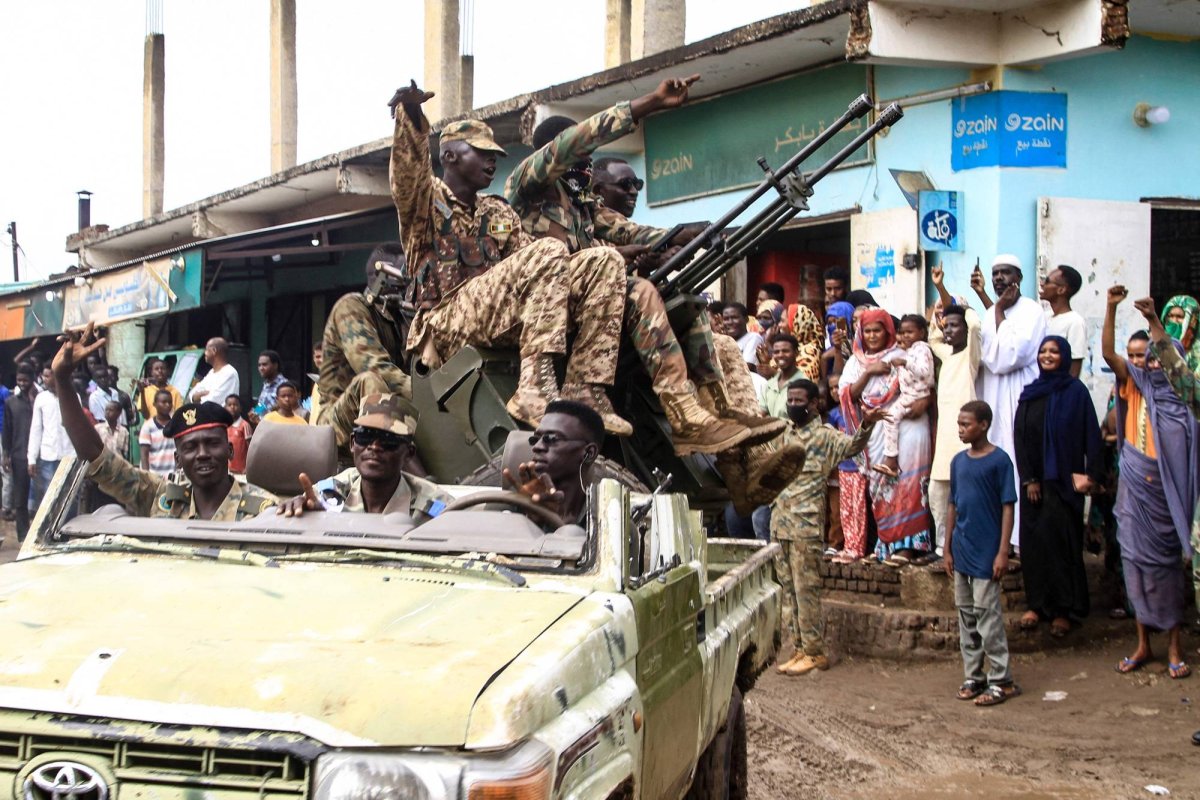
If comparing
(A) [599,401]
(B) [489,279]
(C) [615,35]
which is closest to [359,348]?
(B) [489,279]

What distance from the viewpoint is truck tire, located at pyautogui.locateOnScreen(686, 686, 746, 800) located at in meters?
5.14

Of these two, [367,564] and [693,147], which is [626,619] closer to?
[367,564]

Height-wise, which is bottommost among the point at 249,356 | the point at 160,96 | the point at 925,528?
the point at 925,528

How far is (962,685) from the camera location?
833 cm

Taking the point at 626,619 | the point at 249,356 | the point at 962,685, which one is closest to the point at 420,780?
the point at 626,619

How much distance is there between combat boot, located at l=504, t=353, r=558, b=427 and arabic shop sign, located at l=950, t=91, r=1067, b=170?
188 inches

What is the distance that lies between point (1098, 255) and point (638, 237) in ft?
13.2

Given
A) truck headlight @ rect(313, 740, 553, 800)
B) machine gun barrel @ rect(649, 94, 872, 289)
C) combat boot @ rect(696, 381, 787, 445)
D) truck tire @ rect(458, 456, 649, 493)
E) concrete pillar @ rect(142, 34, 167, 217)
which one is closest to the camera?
truck headlight @ rect(313, 740, 553, 800)

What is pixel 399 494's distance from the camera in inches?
196

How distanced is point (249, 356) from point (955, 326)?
41.6 ft

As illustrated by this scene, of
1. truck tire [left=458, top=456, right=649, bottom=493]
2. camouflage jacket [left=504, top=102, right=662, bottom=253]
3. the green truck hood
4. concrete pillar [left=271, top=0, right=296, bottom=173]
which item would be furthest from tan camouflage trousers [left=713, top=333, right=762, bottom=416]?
concrete pillar [left=271, top=0, right=296, bottom=173]

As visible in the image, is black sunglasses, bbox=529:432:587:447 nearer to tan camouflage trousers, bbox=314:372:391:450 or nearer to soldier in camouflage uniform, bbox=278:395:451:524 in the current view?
soldier in camouflage uniform, bbox=278:395:451:524

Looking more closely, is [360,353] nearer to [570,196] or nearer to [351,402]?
[351,402]

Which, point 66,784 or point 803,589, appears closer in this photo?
point 66,784
